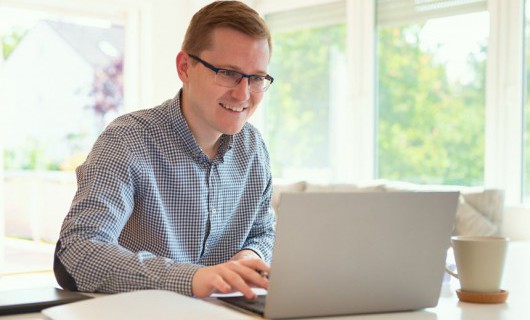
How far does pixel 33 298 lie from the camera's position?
1330mm

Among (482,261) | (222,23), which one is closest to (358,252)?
(482,261)

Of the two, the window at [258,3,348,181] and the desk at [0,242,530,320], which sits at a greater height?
the window at [258,3,348,181]

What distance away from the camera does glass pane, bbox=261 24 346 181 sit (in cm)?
542

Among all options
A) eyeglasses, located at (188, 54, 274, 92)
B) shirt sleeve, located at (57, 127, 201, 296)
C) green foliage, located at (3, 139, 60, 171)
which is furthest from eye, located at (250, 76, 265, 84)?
green foliage, located at (3, 139, 60, 171)

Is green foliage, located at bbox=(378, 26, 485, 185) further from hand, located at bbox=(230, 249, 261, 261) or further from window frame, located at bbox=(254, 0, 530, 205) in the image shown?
hand, located at bbox=(230, 249, 261, 261)

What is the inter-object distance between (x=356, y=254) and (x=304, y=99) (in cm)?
440

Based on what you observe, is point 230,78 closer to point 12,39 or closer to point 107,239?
point 107,239

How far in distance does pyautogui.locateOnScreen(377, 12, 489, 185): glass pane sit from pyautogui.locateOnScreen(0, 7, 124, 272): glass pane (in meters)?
2.60

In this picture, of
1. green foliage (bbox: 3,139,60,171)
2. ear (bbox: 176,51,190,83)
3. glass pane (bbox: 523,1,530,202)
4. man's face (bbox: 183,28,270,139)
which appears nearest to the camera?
man's face (bbox: 183,28,270,139)

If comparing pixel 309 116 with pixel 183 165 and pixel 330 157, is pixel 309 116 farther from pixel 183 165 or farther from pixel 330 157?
pixel 183 165

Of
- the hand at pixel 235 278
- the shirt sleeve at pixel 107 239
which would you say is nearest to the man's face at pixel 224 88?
the shirt sleeve at pixel 107 239

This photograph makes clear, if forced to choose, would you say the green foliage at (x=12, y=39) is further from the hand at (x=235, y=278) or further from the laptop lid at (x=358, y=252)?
the laptop lid at (x=358, y=252)

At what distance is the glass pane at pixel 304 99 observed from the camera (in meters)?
5.42

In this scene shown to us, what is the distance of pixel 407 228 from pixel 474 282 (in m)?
0.21
